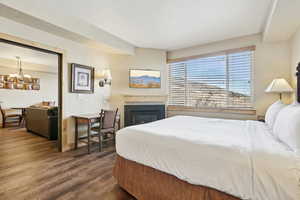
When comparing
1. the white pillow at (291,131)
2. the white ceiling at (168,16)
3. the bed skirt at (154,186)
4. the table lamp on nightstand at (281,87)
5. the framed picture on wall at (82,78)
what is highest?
the white ceiling at (168,16)

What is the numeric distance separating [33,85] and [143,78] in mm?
5721

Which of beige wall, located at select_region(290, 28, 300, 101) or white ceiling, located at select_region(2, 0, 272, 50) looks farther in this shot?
beige wall, located at select_region(290, 28, 300, 101)

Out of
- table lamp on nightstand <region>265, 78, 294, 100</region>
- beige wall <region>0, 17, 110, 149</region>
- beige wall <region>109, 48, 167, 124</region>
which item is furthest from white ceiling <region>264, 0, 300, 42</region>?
beige wall <region>0, 17, 110, 149</region>

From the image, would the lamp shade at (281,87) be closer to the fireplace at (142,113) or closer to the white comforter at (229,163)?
the white comforter at (229,163)

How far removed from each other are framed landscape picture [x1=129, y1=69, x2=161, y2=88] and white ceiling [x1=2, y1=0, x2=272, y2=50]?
98 cm

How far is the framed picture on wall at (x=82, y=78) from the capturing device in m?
3.31

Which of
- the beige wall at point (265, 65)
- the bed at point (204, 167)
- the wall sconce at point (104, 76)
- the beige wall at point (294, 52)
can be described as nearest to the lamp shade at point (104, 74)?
the wall sconce at point (104, 76)

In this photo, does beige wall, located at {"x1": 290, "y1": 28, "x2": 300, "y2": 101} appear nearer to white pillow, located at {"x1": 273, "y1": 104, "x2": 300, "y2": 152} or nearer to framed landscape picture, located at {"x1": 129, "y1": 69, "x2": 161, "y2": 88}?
white pillow, located at {"x1": 273, "y1": 104, "x2": 300, "y2": 152}

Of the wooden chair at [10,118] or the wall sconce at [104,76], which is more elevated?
the wall sconce at [104,76]

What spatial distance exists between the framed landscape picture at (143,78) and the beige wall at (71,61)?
29.0 inches

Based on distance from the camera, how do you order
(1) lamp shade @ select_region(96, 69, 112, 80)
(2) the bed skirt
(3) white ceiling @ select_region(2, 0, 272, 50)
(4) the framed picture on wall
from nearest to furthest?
(2) the bed skirt
(3) white ceiling @ select_region(2, 0, 272, 50)
(4) the framed picture on wall
(1) lamp shade @ select_region(96, 69, 112, 80)

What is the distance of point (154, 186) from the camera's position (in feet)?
4.90

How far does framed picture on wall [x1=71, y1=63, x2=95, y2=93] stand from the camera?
3.31m

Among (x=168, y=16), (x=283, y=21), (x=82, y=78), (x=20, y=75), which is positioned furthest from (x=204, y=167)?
(x=20, y=75)
